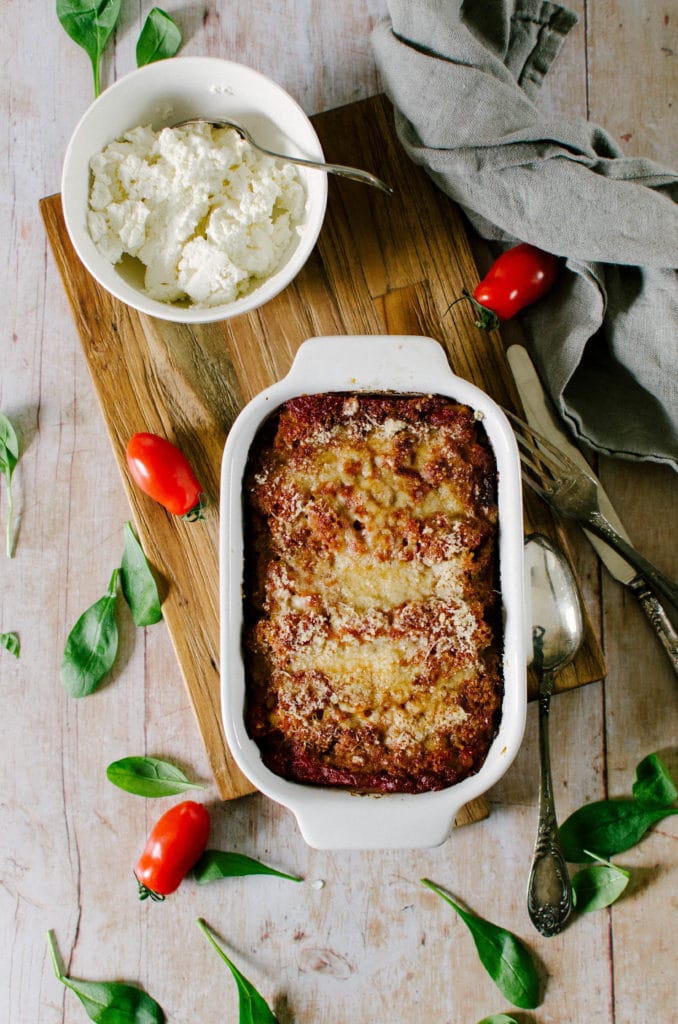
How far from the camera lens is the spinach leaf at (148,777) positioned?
7.57ft

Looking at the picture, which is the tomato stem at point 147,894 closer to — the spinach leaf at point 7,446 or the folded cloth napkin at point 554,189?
the spinach leaf at point 7,446

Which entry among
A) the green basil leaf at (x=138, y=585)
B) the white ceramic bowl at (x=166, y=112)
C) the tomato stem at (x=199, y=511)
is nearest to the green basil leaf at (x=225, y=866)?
the green basil leaf at (x=138, y=585)

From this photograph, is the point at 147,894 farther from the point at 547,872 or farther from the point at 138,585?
the point at 547,872

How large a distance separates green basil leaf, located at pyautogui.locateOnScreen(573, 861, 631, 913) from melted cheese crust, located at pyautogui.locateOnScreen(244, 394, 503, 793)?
2.13 ft

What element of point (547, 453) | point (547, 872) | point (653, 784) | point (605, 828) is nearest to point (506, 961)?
point (547, 872)

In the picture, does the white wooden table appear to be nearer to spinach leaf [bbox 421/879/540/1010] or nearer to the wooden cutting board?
spinach leaf [bbox 421/879/540/1010]

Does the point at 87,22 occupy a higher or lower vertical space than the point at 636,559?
higher

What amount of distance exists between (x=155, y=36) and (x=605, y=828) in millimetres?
2494

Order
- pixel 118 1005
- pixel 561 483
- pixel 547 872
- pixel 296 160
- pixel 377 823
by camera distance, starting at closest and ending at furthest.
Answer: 1. pixel 377 823
2. pixel 296 160
3. pixel 561 483
4. pixel 547 872
5. pixel 118 1005

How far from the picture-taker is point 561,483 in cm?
212

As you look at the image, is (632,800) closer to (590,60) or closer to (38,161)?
(590,60)

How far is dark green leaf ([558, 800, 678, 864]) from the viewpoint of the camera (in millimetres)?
2285

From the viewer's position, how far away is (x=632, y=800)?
7.57ft

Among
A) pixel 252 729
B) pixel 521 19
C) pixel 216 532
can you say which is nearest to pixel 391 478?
pixel 216 532
